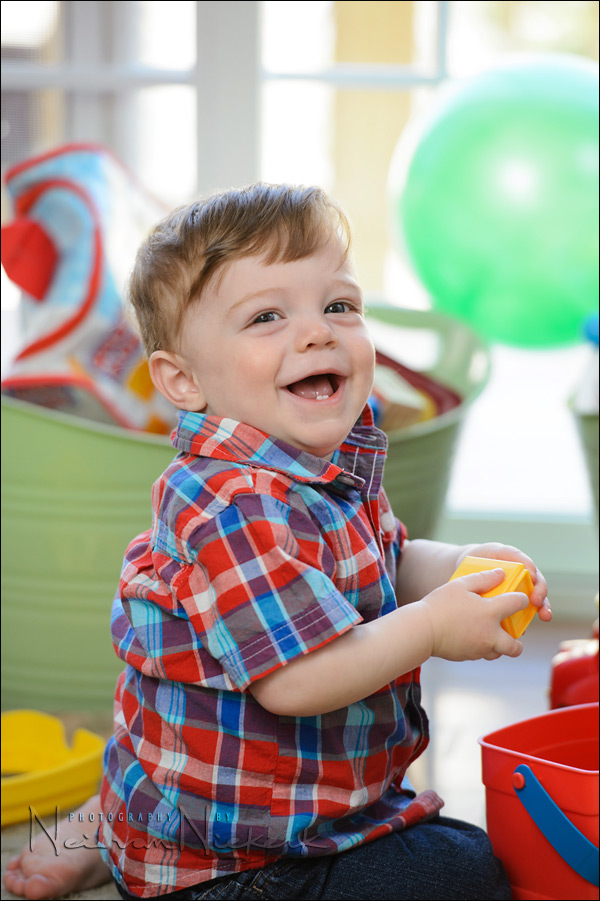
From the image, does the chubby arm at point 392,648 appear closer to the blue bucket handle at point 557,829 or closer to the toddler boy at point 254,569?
the toddler boy at point 254,569

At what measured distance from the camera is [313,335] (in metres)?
0.80

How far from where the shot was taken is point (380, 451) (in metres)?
0.92

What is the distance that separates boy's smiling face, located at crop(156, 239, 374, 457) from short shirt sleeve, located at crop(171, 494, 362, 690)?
8 centimetres

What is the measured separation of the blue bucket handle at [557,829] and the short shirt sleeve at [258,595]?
0.24 meters

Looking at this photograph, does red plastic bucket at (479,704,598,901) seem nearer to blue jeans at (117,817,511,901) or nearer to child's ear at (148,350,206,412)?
blue jeans at (117,817,511,901)

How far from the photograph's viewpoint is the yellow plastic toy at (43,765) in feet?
3.62

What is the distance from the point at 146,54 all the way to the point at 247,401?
1.30m

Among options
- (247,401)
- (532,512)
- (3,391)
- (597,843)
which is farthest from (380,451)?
(532,512)

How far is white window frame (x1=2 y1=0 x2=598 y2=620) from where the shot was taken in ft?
6.10

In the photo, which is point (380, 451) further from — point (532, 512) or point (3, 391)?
point (532, 512)

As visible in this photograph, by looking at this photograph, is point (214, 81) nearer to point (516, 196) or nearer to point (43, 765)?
point (516, 196)

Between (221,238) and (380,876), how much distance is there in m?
0.52

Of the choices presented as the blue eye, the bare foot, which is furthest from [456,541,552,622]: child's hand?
the bare foot

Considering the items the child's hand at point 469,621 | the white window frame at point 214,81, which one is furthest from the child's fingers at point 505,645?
the white window frame at point 214,81
